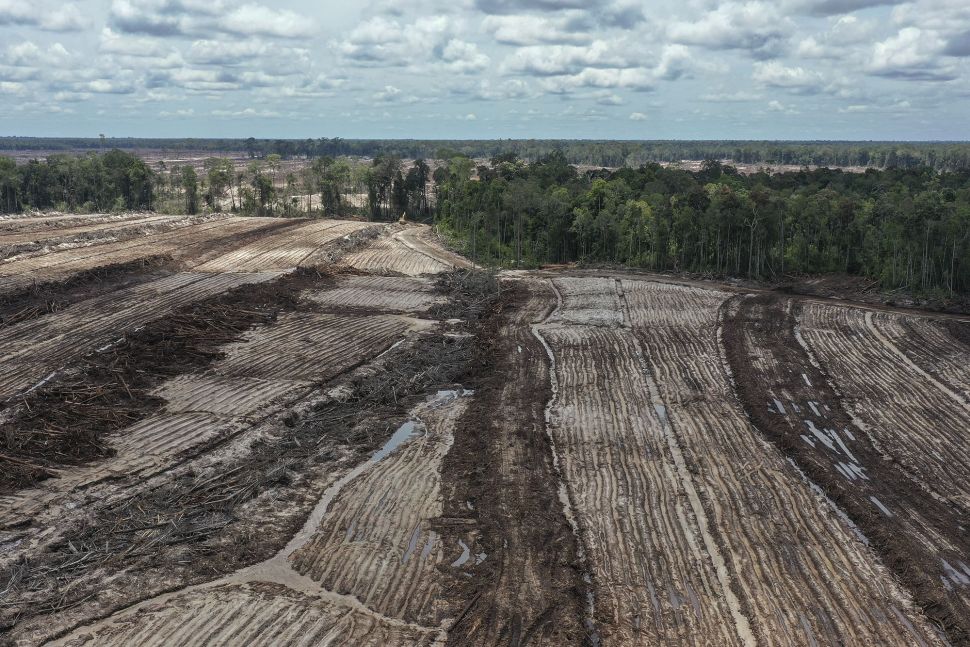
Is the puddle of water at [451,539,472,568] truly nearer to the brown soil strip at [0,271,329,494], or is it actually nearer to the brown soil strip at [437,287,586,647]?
the brown soil strip at [437,287,586,647]

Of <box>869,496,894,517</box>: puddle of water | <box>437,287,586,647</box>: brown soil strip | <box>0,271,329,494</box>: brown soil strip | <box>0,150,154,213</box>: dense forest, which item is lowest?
<box>869,496,894,517</box>: puddle of water

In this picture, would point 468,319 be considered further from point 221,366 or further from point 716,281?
point 716,281

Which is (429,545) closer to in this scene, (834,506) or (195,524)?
(195,524)

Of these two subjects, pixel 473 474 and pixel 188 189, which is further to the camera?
pixel 188 189

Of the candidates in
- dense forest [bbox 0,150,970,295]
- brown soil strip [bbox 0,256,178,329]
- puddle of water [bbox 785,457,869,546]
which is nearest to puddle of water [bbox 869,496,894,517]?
puddle of water [bbox 785,457,869,546]

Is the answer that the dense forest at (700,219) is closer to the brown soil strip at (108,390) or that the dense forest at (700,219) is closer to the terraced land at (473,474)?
the terraced land at (473,474)

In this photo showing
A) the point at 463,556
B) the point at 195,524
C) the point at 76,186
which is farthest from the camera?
the point at 76,186

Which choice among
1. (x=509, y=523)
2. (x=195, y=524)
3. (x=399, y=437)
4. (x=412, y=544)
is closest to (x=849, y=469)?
(x=509, y=523)
